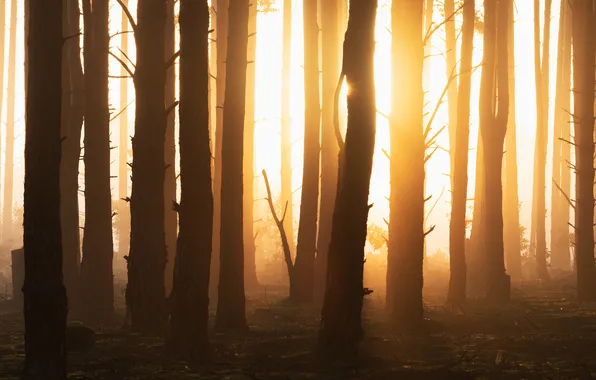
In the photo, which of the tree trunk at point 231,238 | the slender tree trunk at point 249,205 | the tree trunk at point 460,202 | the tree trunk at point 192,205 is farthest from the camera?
the slender tree trunk at point 249,205

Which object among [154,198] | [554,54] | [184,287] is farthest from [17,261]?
[554,54]

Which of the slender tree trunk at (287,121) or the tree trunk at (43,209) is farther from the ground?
the slender tree trunk at (287,121)

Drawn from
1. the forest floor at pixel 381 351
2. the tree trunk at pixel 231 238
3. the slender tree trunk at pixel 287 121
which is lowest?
the forest floor at pixel 381 351

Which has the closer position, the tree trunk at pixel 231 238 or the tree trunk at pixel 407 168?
the tree trunk at pixel 407 168

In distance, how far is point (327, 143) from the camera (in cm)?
1798

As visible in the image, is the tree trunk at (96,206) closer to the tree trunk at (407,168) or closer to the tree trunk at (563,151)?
the tree trunk at (407,168)

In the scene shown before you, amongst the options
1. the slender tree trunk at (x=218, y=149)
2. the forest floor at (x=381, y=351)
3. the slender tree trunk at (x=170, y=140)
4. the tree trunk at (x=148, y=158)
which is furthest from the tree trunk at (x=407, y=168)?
the slender tree trunk at (x=218, y=149)

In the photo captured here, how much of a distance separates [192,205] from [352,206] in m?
1.92

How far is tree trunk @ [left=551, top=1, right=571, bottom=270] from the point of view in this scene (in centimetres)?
3406

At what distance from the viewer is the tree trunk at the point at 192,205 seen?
9430 mm

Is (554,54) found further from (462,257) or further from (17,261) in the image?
(17,261)

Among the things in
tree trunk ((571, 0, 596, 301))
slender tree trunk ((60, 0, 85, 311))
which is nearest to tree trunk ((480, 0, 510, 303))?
tree trunk ((571, 0, 596, 301))

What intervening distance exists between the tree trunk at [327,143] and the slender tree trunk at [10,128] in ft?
96.7

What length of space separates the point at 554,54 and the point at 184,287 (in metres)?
30.7
